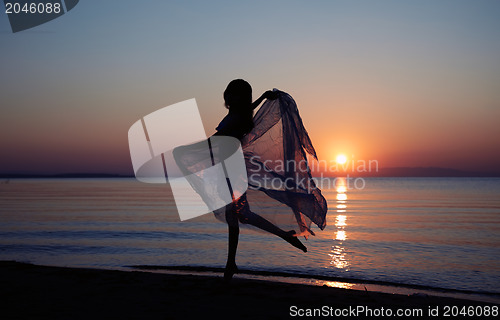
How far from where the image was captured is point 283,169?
7.30 meters

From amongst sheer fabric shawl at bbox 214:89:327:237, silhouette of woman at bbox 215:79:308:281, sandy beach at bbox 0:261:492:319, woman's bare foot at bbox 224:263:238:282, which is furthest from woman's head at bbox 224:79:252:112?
sandy beach at bbox 0:261:492:319

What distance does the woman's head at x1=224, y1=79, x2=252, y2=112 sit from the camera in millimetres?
6590

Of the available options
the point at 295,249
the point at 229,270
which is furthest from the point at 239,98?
the point at 295,249

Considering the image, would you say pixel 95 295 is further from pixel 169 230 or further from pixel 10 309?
pixel 169 230

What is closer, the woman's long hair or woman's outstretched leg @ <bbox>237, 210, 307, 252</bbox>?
the woman's long hair

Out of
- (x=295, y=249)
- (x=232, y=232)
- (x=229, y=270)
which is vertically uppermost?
(x=232, y=232)

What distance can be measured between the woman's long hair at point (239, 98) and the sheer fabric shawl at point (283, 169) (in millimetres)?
671

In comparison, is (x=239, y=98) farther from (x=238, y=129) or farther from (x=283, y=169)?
(x=283, y=169)

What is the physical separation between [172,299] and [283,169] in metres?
2.71

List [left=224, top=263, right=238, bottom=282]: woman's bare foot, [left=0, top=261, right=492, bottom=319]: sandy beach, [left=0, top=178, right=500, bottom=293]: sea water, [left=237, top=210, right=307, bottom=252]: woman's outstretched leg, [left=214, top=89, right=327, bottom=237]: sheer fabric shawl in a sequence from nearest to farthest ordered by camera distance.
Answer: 1. [left=0, top=261, right=492, bottom=319]: sandy beach
2. [left=237, top=210, right=307, bottom=252]: woman's outstretched leg
3. [left=224, top=263, right=238, bottom=282]: woman's bare foot
4. [left=214, top=89, right=327, bottom=237]: sheer fabric shawl
5. [left=0, top=178, right=500, bottom=293]: sea water

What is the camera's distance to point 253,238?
607 inches

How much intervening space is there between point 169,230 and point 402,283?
37.4 feet

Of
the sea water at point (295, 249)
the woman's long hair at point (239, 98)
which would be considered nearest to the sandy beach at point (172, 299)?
the sea water at point (295, 249)

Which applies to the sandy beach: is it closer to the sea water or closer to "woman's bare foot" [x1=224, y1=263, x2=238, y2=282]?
"woman's bare foot" [x1=224, y1=263, x2=238, y2=282]
